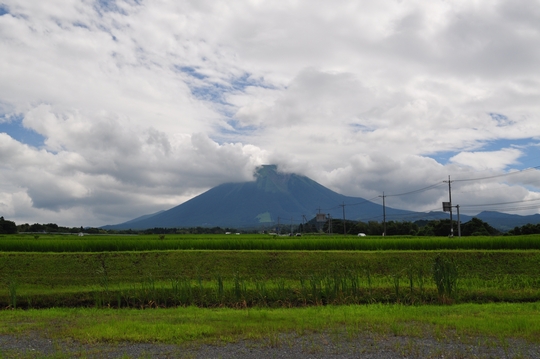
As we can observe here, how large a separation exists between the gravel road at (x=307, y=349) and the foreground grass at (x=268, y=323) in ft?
1.65

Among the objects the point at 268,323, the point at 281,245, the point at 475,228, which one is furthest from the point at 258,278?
the point at 475,228

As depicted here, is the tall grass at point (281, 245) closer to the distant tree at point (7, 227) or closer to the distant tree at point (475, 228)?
the distant tree at point (475, 228)

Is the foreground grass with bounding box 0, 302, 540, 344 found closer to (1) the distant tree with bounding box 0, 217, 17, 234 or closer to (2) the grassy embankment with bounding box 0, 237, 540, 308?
(2) the grassy embankment with bounding box 0, 237, 540, 308

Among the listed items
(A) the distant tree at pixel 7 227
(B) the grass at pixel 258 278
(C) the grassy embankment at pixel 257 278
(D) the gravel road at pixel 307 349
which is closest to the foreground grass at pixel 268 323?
(D) the gravel road at pixel 307 349

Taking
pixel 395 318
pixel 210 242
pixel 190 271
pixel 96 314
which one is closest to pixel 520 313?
pixel 395 318

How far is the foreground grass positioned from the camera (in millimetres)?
11922

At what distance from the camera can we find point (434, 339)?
1137 cm

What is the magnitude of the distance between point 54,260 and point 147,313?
45.5 feet

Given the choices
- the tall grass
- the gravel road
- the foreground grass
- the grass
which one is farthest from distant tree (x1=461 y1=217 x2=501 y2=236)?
the gravel road

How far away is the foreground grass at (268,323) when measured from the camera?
11922mm

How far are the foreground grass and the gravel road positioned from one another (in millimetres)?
504

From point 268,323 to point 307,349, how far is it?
3172 mm

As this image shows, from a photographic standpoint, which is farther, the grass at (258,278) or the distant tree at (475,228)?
the distant tree at (475,228)

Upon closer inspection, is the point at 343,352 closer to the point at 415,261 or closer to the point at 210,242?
the point at 415,261
